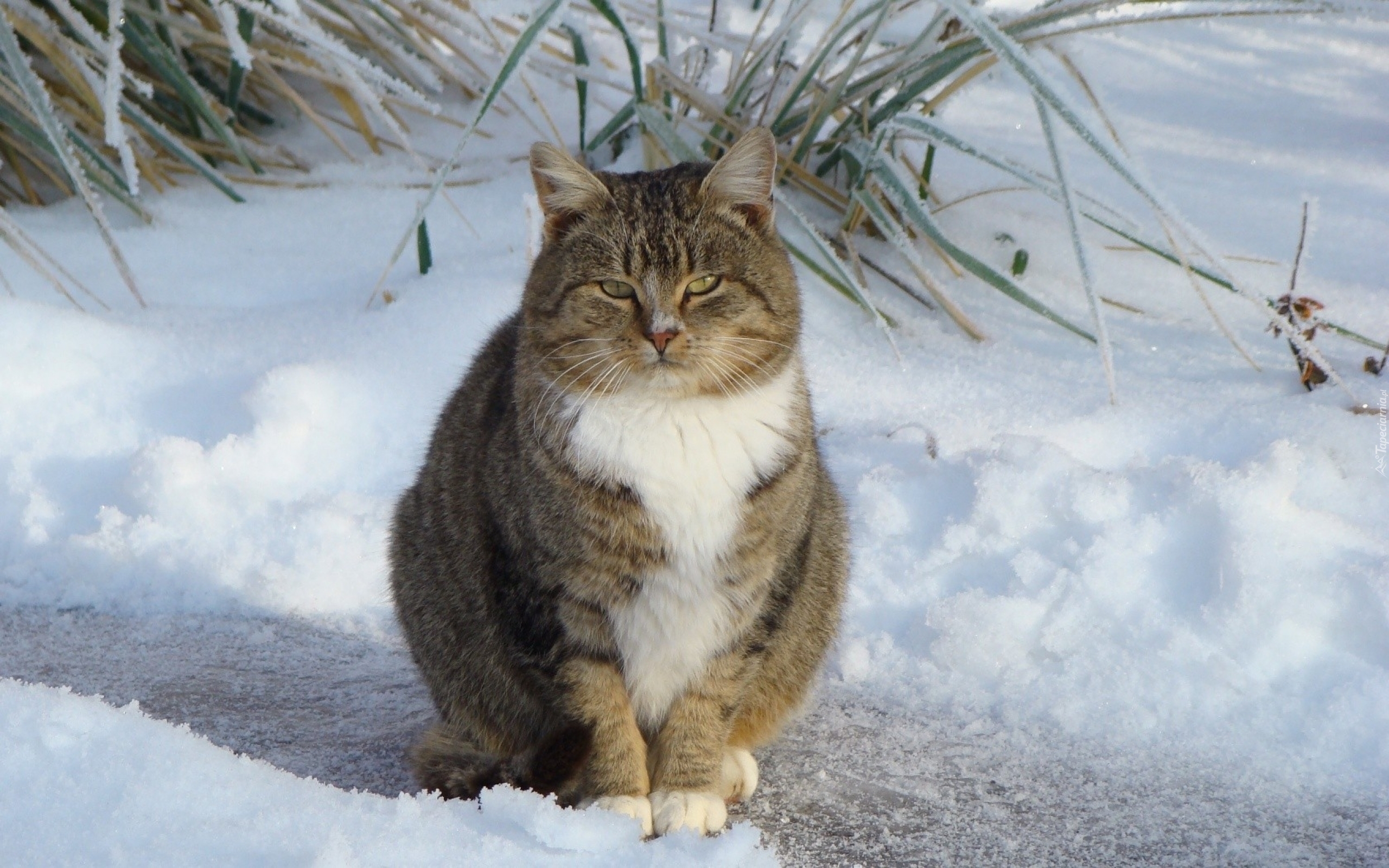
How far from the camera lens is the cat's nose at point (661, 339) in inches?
68.6

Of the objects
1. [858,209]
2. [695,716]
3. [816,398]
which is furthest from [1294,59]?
[695,716]

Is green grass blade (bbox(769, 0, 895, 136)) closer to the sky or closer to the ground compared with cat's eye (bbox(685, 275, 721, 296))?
closer to the sky

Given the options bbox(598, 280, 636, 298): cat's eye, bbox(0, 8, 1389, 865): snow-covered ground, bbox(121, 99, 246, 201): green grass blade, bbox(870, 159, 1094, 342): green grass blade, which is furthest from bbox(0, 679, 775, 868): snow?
bbox(121, 99, 246, 201): green grass blade

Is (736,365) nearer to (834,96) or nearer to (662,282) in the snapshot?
(662,282)

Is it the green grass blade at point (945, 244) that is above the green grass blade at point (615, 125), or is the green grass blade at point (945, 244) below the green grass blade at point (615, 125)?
above

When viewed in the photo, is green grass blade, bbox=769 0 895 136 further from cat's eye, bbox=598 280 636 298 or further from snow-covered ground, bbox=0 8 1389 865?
cat's eye, bbox=598 280 636 298

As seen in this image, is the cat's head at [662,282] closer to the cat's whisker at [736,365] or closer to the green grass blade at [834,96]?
the cat's whisker at [736,365]

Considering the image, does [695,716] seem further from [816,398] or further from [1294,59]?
[1294,59]

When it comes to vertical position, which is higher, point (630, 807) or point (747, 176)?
point (747, 176)

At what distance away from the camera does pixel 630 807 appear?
5.63 ft

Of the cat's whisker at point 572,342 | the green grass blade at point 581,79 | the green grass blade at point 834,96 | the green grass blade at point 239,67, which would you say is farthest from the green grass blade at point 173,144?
the cat's whisker at point 572,342

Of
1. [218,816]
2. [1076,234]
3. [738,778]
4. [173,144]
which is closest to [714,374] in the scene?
[738,778]

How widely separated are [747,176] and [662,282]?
0.22 meters

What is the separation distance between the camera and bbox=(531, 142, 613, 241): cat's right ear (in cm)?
190
